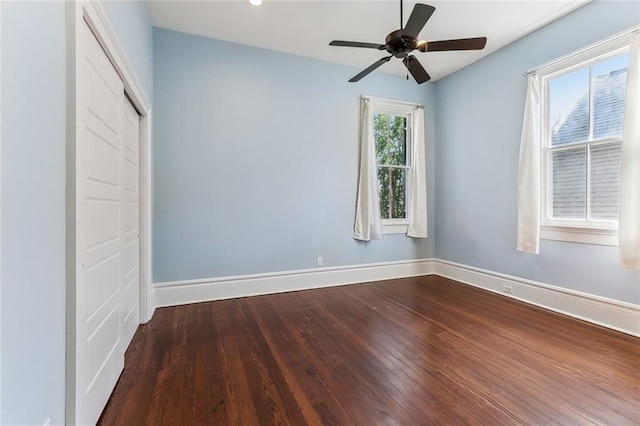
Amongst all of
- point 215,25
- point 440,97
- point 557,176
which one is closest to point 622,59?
point 557,176

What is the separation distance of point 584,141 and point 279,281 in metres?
3.62

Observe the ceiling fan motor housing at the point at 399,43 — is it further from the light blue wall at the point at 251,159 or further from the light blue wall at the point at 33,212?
the light blue wall at the point at 33,212

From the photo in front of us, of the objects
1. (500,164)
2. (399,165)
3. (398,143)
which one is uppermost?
(398,143)

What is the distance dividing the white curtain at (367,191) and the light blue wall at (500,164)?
1243 millimetres

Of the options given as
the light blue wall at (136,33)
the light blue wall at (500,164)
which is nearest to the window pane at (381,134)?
the light blue wall at (500,164)

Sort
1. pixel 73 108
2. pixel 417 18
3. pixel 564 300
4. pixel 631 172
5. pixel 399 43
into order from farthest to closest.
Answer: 1. pixel 564 300
2. pixel 631 172
3. pixel 399 43
4. pixel 417 18
5. pixel 73 108

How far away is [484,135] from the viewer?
3.86 meters

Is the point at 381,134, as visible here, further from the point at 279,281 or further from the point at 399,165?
the point at 279,281

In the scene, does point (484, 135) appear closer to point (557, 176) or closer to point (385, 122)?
point (557, 176)

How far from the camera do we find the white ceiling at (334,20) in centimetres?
282

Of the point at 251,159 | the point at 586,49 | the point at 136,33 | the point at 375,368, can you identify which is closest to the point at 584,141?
the point at 586,49

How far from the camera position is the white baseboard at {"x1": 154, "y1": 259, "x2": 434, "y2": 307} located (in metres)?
3.25

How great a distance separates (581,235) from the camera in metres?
2.84

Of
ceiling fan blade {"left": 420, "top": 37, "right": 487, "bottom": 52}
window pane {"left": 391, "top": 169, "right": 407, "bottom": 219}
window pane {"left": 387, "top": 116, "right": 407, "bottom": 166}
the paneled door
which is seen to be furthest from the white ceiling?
window pane {"left": 391, "top": 169, "right": 407, "bottom": 219}
